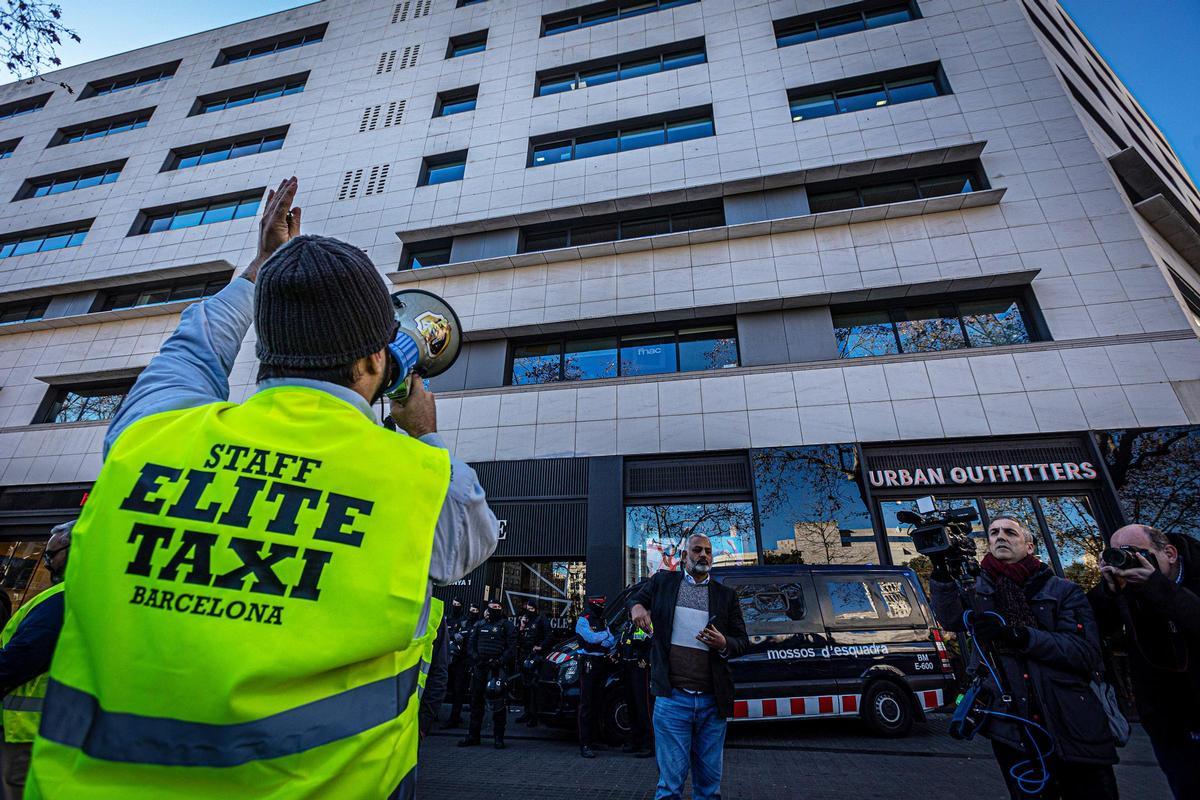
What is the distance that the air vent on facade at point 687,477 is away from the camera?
1048cm

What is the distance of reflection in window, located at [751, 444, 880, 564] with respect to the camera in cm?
939

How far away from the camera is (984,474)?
9430 millimetres

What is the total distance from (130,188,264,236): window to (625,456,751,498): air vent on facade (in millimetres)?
15568

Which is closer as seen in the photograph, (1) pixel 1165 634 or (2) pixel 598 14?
(1) pixel 1165 634

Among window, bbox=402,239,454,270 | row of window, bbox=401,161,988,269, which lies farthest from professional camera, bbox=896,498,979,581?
window, bbox=402,239,454,270

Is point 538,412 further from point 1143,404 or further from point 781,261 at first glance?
point 1143,404

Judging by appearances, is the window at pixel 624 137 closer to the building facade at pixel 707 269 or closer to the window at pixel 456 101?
the building facade at pixel 707 269

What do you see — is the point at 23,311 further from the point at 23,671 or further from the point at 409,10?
the point at 23,671

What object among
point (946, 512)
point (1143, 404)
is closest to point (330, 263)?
point (946, 512)

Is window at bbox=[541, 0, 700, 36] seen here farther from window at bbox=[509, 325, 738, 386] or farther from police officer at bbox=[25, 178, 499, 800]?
police officer at bbox=[25, 178, 499, 800]

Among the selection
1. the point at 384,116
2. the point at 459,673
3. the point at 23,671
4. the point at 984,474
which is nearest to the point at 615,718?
the point at 459,673

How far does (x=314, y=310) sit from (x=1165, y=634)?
4.70 metres

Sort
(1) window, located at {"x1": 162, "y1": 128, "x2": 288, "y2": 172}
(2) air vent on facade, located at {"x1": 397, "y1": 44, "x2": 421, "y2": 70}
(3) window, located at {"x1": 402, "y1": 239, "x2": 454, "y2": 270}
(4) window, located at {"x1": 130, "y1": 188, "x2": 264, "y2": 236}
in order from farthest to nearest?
(1) window, located at {"x1": 162, "y1": 128, "x2": 288, "y2": 172} < (2) air vent on facade, located at {"x1": 397, "y1": 44, "x2": 421, "y2": 70} < (4) window, located at {"x1": 130, "y1": 188, "x2": 264, "y2": 236} < (3) window, located at {"x1": 402, "y1": 239, "x2": 454, "y2": 270}

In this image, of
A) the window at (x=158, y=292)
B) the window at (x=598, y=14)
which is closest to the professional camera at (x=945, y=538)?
the window at (x=598, y=14)
